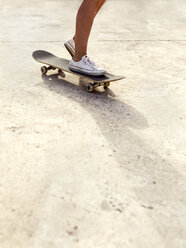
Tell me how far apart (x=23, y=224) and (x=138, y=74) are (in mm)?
2208

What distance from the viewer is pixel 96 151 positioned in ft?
7.12

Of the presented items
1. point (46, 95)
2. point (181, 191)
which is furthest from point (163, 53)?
point (181, 191)

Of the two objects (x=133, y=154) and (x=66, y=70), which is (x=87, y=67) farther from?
(x=133, y=154)

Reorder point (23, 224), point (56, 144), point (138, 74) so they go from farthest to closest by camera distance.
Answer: point (138, 74) < point (56, 144) < point (23, 224)

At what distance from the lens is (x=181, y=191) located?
72.6 inches

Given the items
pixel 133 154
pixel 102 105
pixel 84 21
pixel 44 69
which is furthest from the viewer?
pixel 44 69

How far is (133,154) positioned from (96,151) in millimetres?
234

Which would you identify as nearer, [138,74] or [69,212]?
[69,212]

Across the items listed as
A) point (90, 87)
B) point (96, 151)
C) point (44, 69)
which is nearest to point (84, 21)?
point (90, 87)

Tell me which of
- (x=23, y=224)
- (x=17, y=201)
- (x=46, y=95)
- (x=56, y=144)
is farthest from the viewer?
(x=46, y=95)

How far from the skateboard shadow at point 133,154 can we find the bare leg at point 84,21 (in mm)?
345

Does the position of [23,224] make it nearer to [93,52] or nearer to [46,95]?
[46,95]

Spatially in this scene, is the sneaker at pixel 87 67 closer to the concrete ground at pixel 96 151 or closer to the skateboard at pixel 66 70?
the skateboard at pixel 66 70

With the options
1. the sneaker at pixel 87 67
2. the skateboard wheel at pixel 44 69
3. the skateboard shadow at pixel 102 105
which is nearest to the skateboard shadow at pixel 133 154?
the skateboard shadow at pixel 102 105
